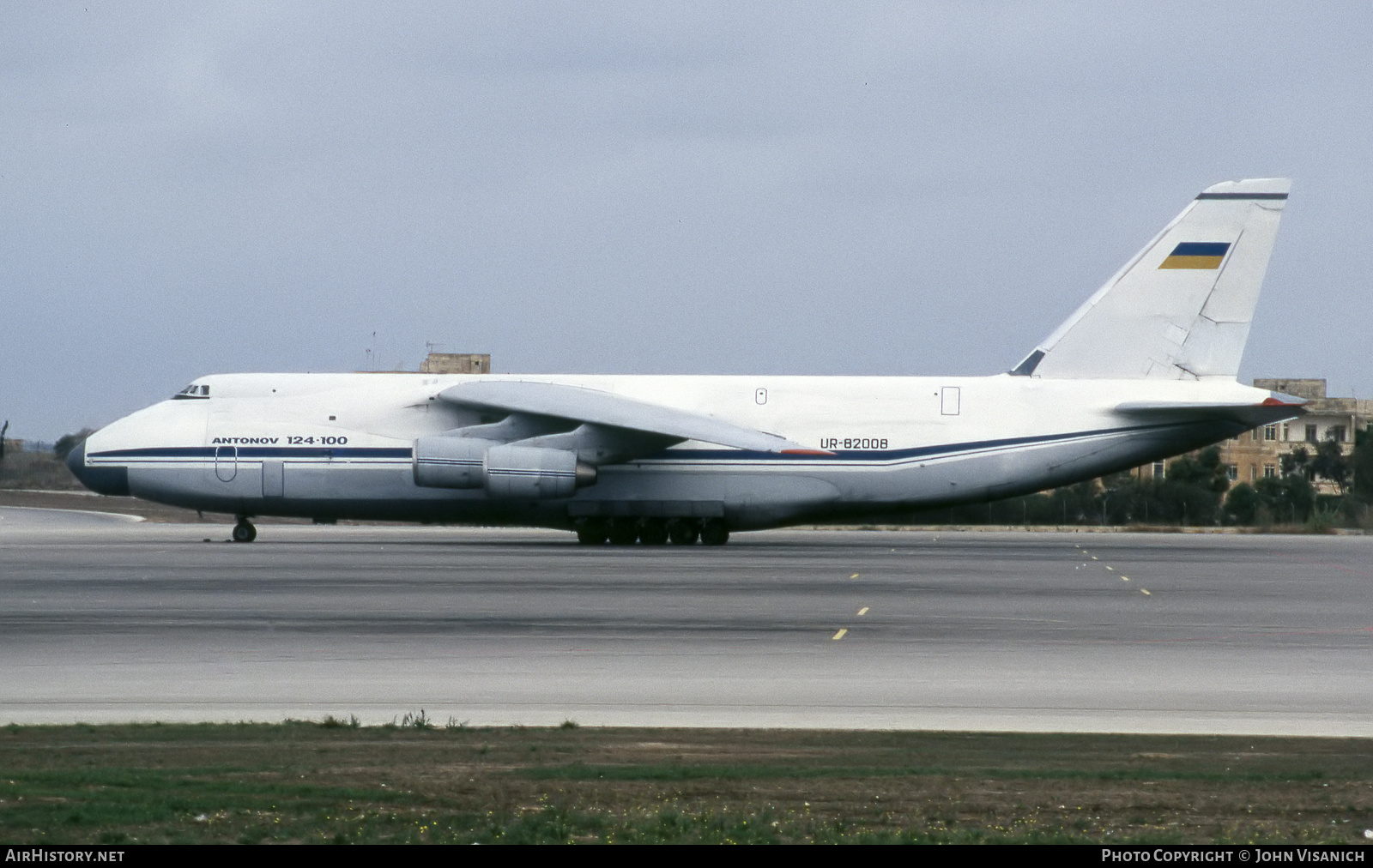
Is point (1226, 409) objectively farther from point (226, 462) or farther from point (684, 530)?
point (226, 462)

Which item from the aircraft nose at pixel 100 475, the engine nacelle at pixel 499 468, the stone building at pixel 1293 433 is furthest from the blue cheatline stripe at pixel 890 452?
the stone building at pixel 1293 433

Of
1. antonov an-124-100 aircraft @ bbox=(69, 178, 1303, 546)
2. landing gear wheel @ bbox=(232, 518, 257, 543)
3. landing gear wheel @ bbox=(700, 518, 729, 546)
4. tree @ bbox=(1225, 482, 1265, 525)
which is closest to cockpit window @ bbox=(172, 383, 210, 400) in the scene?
antonov an-124-100 aircraft @ bbox=(69, 178, 1303, 546)

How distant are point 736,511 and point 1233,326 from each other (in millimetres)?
12417

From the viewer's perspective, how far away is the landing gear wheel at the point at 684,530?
3834 centimetres

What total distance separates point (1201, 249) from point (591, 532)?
619 inches

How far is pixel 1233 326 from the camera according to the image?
124 ft

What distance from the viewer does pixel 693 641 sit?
1686 centimetres

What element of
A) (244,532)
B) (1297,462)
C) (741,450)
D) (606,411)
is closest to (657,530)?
(741,450)

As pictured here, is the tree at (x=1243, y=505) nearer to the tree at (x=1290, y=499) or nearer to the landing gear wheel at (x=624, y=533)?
the tree at (x=1290, y=499)

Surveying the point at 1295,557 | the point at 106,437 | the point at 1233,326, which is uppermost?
the point at 1233,326
